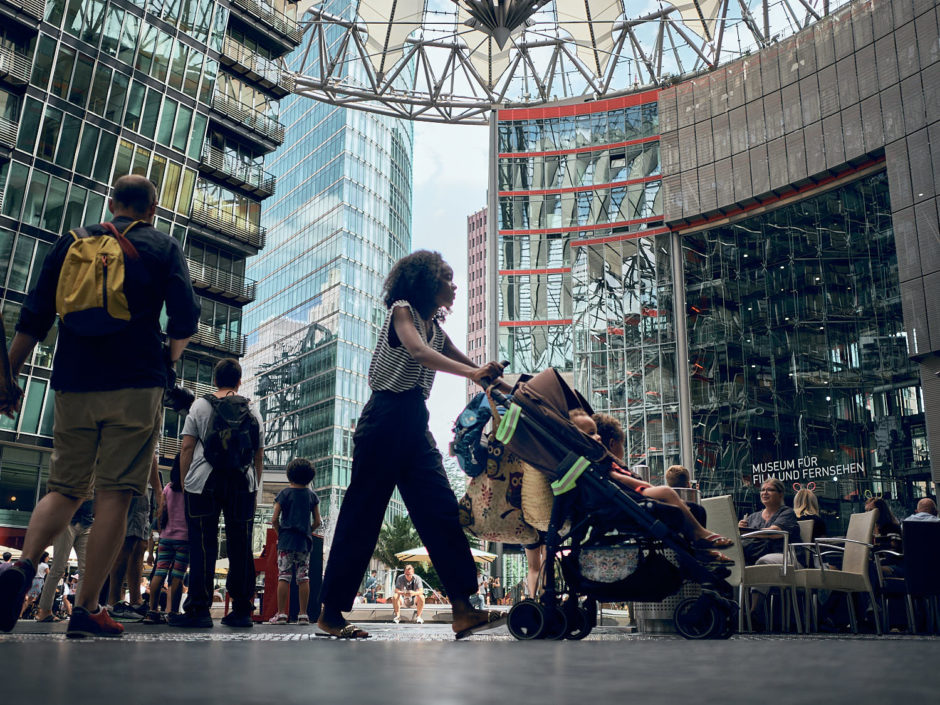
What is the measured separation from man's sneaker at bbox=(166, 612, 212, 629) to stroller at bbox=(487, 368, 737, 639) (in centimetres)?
196

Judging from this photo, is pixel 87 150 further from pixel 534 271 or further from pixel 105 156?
pixel 534 271

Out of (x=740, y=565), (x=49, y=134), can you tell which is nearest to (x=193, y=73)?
(x=49, y=134)

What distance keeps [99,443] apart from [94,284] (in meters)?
0.67

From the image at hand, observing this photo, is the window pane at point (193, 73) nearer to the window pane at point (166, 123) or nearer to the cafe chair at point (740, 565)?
the window pane at point (166, 123)

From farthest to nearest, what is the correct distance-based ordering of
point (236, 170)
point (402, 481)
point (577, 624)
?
point (236, 170)
point (577, 624)
point (402, 481)

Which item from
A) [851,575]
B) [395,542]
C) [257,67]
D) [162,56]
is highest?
[257,67]

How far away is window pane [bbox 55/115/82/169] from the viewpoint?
93.2ft

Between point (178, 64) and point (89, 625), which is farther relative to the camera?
point (178, 64)

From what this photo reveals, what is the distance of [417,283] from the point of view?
14.5 ft

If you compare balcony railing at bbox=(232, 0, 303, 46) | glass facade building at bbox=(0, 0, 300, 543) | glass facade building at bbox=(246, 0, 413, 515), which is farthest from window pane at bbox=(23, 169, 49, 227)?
glass facade building at bbox=(246, 0, 413, 515)

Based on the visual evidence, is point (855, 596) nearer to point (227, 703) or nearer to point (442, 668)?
point (442, 668)

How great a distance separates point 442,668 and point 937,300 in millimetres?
30665

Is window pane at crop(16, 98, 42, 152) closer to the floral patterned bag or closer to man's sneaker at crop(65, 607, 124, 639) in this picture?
the floral patterned bag

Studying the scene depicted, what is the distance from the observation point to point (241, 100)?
40.0 metres
